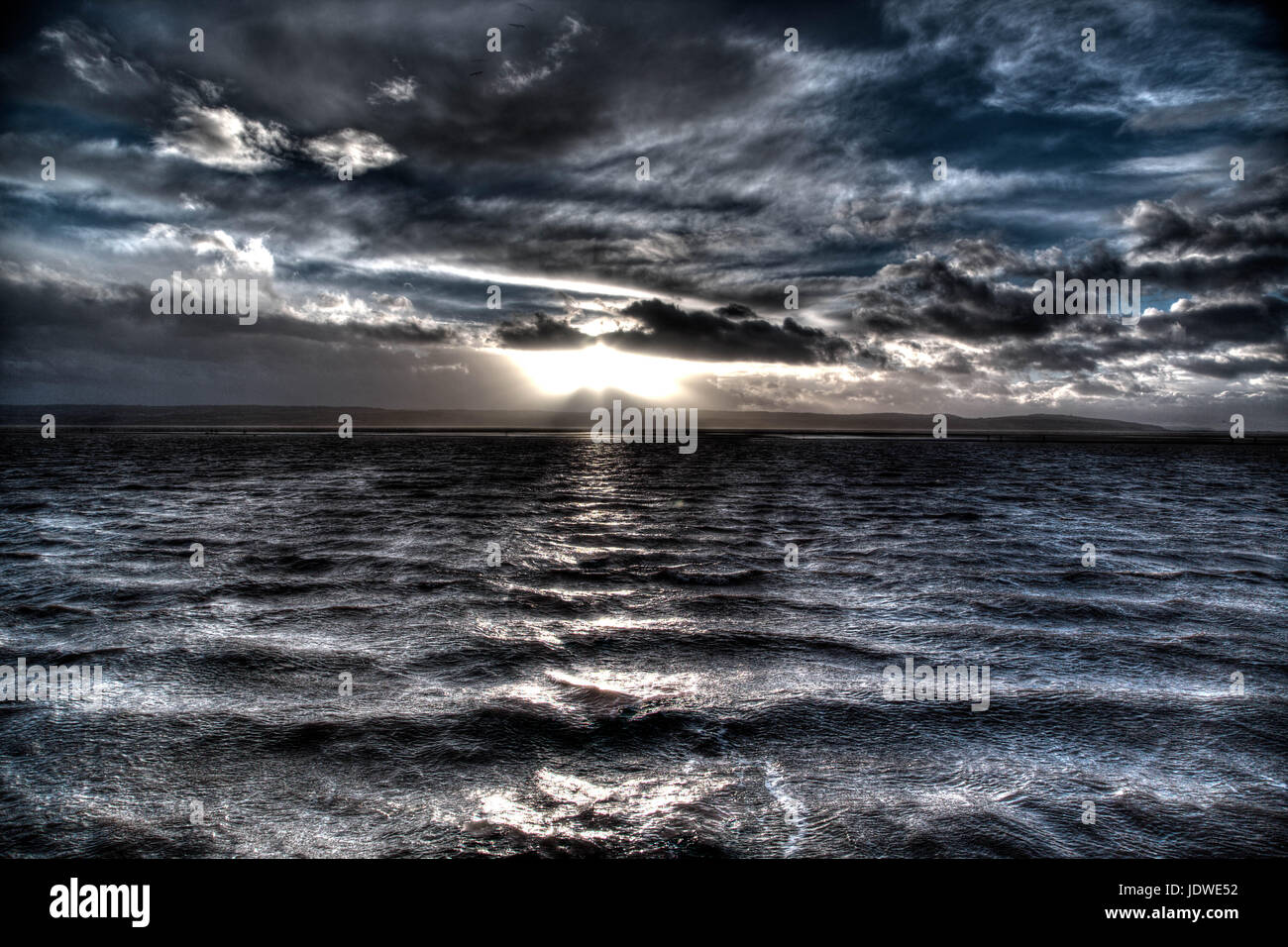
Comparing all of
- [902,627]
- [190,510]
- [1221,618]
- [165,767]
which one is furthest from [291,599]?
[190,510]

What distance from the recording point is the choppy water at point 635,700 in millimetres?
5565

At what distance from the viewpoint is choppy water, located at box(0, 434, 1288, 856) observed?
5565 millimetres

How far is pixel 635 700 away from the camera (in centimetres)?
824

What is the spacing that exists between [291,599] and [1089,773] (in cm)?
1287

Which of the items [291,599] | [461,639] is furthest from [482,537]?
[461,639]

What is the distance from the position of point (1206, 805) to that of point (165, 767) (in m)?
9.25

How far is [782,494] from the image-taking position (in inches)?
1547

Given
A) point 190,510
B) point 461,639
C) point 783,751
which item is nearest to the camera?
point 783,751
